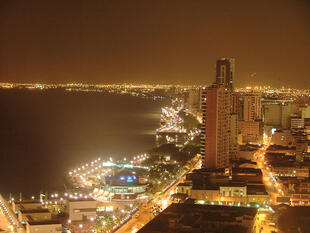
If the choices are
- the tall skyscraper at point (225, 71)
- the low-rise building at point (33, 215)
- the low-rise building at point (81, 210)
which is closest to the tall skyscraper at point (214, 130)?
the low-rise building at point (81, 210)

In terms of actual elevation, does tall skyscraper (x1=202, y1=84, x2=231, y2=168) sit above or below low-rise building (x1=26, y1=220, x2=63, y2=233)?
above

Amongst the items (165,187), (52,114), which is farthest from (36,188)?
(52,114)

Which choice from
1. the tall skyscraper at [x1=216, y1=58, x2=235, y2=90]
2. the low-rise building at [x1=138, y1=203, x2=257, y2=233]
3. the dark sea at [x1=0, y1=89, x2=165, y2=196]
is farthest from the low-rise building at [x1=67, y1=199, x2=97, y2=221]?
the tall skyscraper at [x1=216, y1=58, x2=235, y2=90]

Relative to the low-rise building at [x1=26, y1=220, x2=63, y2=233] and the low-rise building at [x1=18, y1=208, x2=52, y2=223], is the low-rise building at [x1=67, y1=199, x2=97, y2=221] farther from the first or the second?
the low-rise building at [x1=26, y1=220, x2=63, y2=233]

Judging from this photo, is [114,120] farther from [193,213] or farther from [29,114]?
[193,213]

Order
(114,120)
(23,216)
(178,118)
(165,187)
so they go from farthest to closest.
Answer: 1. (114,120)
2. (178,118)
3. (165,187)
4. (23,216)
